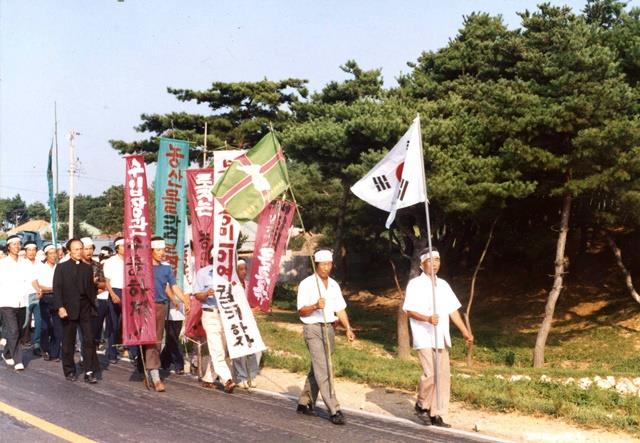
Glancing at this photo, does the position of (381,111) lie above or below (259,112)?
below

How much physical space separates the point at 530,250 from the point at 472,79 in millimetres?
7307

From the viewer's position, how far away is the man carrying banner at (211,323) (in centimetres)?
977

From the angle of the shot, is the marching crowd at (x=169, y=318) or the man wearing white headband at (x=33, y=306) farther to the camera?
the man wearing white headband at (x=33, y=306)

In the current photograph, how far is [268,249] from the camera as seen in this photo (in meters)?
12.0

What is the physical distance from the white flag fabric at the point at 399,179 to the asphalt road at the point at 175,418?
250cm

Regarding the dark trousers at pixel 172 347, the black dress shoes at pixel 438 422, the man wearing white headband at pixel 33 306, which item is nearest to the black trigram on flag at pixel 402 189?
the black dress shoes at pixel 438 422

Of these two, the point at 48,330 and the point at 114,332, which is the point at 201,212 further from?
the point at 48,330

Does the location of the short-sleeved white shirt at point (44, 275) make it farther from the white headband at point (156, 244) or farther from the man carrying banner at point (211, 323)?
the man carrying banner at point (211, 323)

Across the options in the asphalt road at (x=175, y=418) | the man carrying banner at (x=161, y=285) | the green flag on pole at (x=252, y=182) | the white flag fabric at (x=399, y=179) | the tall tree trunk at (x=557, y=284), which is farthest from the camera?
the tall tree trunk at (x=557, y=284)

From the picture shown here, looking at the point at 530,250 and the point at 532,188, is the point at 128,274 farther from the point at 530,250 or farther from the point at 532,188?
the point at 530,250

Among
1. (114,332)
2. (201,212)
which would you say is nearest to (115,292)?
(114,332)

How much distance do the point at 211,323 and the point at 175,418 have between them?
98.7 inches

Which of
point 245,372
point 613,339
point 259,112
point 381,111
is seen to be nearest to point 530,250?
point 613,339

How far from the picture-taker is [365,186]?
28.5 ft
